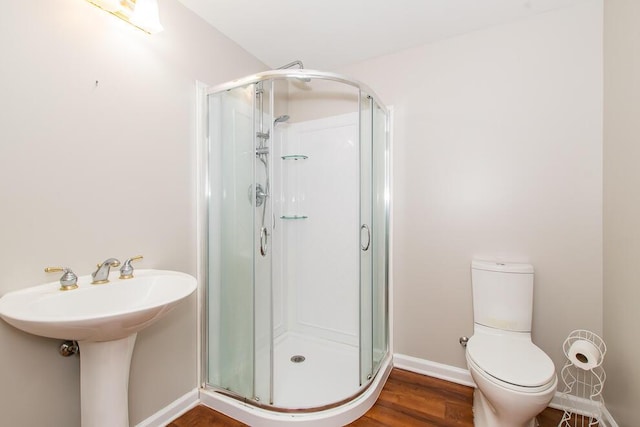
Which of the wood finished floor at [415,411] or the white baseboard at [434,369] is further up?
the white baseboard at [434,369]

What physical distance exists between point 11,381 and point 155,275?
1.94 ft

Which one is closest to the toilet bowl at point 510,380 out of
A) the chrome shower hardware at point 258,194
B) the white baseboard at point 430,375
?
the white baseboard at point 430,375

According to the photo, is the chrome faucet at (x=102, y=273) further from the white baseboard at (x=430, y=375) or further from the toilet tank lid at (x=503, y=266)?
the toilet tank lid at (x=503, y=266)

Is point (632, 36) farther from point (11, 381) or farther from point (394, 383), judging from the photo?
point (11, 381)

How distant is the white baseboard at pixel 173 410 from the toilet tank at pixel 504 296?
1.85 meters

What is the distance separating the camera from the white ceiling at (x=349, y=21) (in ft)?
5.67

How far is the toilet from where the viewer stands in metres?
1.28

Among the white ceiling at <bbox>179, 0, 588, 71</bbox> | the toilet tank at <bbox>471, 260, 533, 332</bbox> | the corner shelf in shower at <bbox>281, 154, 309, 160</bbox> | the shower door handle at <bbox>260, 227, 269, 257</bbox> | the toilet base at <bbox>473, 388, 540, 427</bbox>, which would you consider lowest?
the toilet base at <bbox>473, 388, 540, 427</bbox>

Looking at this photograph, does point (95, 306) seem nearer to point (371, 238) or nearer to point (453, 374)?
point (371, 238)

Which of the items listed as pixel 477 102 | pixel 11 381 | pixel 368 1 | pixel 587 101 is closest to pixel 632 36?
pixel 587 101

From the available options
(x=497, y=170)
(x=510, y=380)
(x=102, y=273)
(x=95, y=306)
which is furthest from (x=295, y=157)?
(x=510, y=380)

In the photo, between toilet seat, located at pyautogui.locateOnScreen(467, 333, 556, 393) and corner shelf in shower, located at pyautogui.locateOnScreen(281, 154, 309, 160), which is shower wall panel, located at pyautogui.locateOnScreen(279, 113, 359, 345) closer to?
corner shelf in shower, located at pyautogui.locateOnScreen(281, 154, 309, 160)

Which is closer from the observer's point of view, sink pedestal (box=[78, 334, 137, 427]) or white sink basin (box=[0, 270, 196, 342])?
white sink basin (box=[0, 270, 196, 342])

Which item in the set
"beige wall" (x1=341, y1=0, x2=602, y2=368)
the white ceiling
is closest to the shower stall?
"beige wall" (x1=341, y1=0, x2=602, y2=368)
